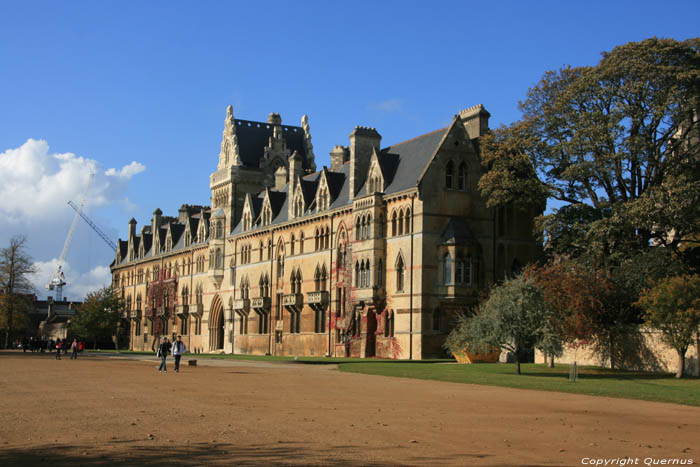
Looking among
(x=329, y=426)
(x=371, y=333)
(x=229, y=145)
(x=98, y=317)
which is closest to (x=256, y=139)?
(x=229, y=145)

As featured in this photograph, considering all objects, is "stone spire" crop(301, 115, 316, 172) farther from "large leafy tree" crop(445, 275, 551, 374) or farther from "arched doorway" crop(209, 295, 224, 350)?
"large leafy tree" crop(445, 275, 551, 374)

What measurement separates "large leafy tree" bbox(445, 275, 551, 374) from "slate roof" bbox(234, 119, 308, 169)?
2392 inches

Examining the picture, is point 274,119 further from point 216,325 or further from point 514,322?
point 514,322

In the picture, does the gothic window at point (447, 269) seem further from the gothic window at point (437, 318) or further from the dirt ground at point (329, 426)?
the dirt ground at point (329, 426)

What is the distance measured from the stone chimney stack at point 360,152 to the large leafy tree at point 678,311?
28675 mm

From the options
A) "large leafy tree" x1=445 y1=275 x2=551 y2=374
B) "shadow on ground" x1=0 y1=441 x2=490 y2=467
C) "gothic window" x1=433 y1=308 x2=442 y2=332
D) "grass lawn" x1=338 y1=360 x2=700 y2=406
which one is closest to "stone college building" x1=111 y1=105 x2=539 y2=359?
"gothic window" x1=433 y1=308 x2=442 y2=332

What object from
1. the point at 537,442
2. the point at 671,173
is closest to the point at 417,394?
the point at 537,442

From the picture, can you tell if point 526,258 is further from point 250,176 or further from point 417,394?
point 250,176

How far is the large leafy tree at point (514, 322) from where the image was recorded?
130ft

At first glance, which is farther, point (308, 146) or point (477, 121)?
point (308, 146)

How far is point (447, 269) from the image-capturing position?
5625 centimetres

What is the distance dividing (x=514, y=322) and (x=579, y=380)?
15.2ft

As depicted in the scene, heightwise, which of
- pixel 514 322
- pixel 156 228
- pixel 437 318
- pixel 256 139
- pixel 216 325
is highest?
pixel 256 139

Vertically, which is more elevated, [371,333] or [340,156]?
[340,156]
